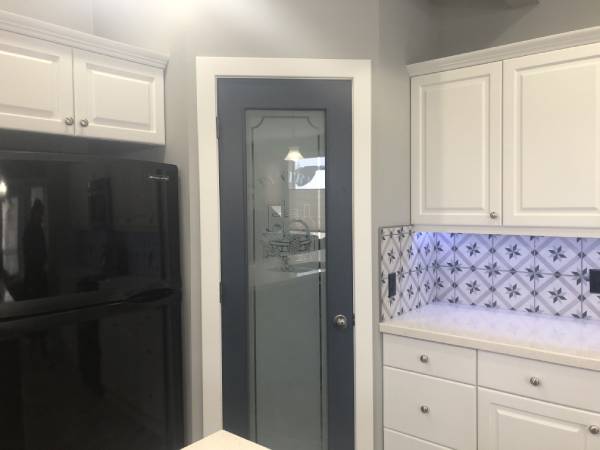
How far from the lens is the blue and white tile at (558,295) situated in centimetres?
232

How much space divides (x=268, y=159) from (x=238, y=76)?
0.38m

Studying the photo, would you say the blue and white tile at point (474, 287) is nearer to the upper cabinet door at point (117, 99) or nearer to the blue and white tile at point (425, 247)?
the blue and white tile at point (425, 247)

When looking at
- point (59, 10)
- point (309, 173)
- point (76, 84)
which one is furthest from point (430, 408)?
point (59, 10)

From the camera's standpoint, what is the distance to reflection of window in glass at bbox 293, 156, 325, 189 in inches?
84.5

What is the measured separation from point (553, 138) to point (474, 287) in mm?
933

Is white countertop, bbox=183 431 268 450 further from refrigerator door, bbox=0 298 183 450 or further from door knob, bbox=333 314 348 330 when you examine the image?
door knob, bbox=333 314 348 330

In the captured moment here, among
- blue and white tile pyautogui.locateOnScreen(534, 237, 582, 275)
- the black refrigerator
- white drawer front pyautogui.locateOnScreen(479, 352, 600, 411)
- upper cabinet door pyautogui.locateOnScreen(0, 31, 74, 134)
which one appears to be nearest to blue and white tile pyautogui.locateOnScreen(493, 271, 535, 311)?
blue and white tile pyautogui.locateOnScreen(534, 237, 582, 275)

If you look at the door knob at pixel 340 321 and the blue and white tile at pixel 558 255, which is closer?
the door knob at pixel 340 321

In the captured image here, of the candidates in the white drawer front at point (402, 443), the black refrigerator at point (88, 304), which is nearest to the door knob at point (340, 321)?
the white drawer front at point (402, 443)

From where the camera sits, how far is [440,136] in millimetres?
2344

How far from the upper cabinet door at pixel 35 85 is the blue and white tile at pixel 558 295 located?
2.32m

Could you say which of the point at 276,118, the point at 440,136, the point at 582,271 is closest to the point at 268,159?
the point at 276,118

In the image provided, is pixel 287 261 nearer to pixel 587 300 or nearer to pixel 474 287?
pixel 474 287

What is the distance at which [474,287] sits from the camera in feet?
8.59
